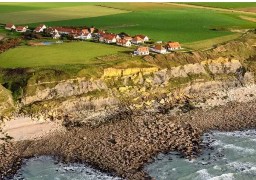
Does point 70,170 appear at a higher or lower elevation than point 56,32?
lower

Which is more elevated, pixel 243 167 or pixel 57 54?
pixel 57 54

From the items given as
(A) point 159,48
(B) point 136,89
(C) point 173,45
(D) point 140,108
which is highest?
(C) point 173,45

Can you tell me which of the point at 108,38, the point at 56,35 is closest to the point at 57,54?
the point at 108,38

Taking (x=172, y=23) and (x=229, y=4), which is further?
(x=229, y=4)

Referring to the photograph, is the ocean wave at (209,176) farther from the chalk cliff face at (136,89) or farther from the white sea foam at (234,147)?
the chalk cliff face at (136,89)

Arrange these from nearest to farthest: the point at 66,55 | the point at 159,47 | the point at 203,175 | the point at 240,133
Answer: the point at 203,175 < the point at 240,133 < the point at 66,55 < the point at 159,47

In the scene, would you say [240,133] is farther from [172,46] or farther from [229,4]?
[229,4]

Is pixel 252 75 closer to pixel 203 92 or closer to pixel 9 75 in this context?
pixel 203 92

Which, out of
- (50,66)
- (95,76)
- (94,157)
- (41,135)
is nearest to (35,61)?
(50,66)
